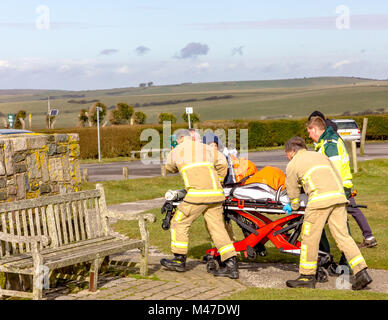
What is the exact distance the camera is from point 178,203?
866cm

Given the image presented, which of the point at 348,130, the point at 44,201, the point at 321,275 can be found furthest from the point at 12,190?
the point at 348,130

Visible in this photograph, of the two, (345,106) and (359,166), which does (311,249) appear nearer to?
(359,166)

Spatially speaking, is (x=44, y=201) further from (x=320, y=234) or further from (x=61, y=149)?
(x=320, y=234)

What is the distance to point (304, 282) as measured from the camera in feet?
24.8

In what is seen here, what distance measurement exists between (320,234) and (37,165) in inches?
165

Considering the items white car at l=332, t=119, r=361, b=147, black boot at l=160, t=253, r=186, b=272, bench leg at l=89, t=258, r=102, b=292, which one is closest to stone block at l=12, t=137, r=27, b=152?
bench leg at l=89, t=258, r=102, b=292

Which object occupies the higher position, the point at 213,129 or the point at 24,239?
the point at 213,129

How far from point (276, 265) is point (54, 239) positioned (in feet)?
9.89

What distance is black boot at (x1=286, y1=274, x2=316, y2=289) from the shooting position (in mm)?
7555

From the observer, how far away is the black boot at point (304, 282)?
24.8 ft

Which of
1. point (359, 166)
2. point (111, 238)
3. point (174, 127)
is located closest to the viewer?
point (111, 238)

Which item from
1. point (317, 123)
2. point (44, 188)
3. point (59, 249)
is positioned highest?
point (317, 123)

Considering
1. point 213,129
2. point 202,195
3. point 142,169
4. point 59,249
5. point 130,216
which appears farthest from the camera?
point 213,129

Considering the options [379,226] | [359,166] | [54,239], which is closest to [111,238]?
[54,239]
